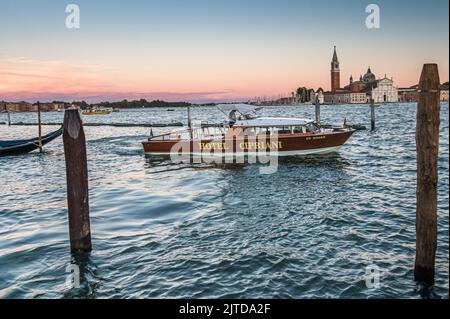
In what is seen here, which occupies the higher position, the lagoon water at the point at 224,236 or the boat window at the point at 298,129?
the boat window at the point at 298,129

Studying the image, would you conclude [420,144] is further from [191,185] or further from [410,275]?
[191,185]

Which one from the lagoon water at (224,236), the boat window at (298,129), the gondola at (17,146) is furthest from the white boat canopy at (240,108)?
the gondola at (17,146)

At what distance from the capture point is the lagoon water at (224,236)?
26.4ft

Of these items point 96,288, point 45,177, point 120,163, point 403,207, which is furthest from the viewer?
point 120,163

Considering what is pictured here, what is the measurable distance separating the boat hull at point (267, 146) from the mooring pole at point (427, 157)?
17.1 m

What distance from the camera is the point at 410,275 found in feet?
26.9

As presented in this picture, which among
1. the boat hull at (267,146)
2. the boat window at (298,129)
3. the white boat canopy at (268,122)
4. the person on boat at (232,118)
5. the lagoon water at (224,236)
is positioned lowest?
the lagoon water at (224,236)

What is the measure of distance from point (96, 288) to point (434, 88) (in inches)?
266

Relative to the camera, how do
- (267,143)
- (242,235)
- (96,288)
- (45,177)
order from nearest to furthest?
(96,288) → (242,235) → (45,177) → (267,143)

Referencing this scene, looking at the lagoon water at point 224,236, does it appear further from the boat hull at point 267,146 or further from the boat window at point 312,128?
the boat window at point 312,128

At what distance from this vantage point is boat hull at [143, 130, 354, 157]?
24.3 metres

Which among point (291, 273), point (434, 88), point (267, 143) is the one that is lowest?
point (291, 273)
